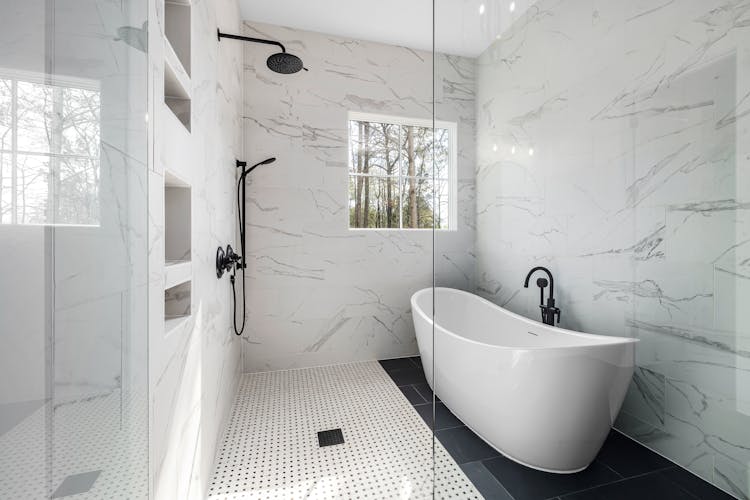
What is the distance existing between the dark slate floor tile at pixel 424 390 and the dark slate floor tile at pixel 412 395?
0.08 feet

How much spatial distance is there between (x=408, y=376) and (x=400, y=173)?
5.18 feet

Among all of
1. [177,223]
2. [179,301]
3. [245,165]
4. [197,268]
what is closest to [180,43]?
[177,223]

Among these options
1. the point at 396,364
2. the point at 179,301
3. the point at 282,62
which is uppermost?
the point at 282,62

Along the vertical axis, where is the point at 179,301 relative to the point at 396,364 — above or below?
above

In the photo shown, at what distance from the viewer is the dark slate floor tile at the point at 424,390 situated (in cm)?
234

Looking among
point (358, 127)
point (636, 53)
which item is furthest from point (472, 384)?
point (358, 127)

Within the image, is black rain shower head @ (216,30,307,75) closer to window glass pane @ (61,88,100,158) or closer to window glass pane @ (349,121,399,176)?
window glass pane @ (349,121,399,176)

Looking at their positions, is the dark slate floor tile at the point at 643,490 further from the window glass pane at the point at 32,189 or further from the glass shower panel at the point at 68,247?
the window glass pane at the point at 32,189

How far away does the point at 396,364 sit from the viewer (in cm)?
280

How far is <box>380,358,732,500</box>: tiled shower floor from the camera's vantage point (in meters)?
0.87

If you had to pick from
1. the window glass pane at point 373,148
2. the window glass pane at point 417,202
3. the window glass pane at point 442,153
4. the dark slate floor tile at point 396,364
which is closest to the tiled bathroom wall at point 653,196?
the window glass pane at point 442,153

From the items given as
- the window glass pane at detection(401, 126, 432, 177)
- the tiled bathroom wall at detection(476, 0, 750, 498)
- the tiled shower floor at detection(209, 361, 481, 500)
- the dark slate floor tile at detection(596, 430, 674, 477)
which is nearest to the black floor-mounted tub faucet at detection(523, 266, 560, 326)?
the tiled bathroom wall at detection(476, 0, 750, 498)

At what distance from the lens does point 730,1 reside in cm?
71

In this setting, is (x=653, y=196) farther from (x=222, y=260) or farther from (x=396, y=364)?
(x=396, y=364)
